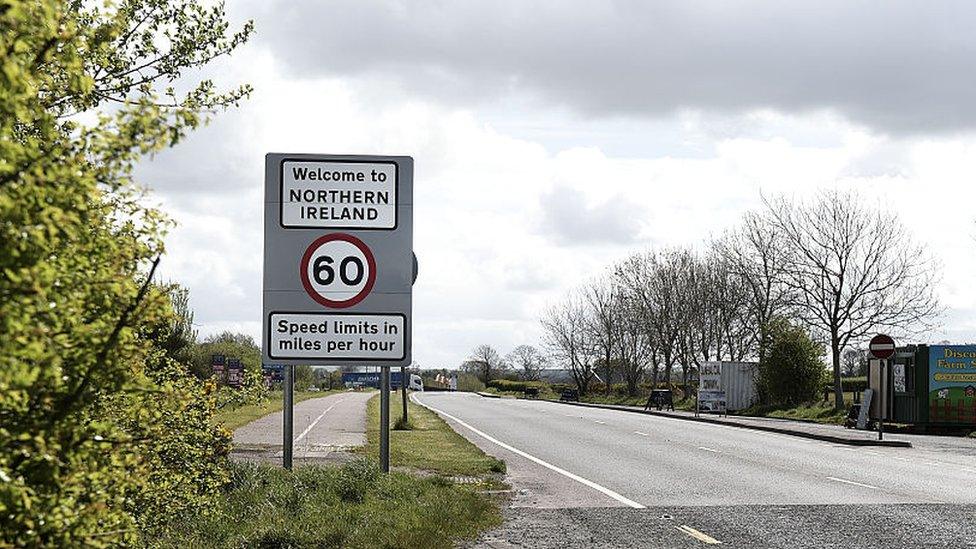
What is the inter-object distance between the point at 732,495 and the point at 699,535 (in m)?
4.06

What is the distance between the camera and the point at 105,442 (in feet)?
12.3

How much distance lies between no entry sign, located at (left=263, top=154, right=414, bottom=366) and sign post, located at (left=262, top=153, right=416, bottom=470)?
0.01m

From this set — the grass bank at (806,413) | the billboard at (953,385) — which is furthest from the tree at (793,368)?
the billboard at (953,385)

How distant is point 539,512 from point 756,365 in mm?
44787

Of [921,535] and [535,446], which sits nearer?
[921,535]

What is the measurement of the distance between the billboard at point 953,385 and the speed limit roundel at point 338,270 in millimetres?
25512

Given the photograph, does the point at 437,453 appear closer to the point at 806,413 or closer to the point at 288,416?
the point at 288,416

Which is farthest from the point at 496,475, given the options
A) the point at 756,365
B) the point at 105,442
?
the point at 756,365

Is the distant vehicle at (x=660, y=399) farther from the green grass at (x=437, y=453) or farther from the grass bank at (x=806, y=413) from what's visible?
the green grass at (x=437, y=453)

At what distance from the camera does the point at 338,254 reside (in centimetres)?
1412

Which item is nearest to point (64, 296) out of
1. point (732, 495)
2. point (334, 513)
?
point (334, 513)

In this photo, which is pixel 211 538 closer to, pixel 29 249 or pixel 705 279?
pixel 29 249

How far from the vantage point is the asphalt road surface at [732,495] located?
463 inches

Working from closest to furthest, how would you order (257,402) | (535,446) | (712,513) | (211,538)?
(211,538) < (257,402) < (712,513) < (535,446)
